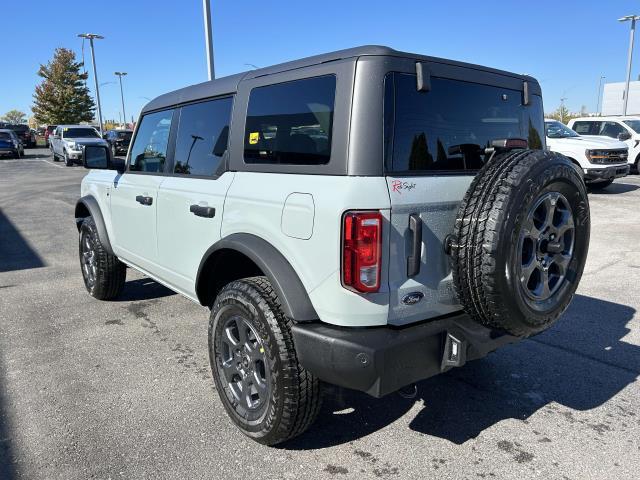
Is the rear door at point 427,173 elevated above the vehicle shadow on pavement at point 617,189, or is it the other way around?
the rear door at point 427,173

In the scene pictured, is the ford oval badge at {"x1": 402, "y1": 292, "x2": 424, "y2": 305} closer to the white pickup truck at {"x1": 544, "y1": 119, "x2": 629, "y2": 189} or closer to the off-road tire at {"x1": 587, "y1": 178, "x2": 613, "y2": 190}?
the white pickup truck at {"x1": 544, "y1": 119, "x2": 629, "y2": 189}

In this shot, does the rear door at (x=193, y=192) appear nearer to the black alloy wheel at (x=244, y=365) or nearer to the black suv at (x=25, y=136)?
the black alloy wheel at (x=244, y=365)

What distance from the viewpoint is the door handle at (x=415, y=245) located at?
7.30ft

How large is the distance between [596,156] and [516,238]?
11348 mm

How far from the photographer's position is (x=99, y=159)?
4266 millimetres

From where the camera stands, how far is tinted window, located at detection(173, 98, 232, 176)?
3096 millimetres

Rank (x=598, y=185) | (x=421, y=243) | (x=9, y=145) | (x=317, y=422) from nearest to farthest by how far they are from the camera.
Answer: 1. (x=421, y=243)
2. (x=317, y=422)
3. (x=598, y=185)
4. (x=9, y=145)

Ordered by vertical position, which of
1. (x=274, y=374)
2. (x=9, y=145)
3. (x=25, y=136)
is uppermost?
(x=25, y=136)

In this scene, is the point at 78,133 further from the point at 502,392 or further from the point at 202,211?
the point at 502,392

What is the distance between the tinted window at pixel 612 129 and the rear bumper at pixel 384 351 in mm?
15339

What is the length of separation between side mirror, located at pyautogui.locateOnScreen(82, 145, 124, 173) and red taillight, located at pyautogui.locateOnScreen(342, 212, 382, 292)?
9.48 ft

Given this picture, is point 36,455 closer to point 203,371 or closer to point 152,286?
point 203,371

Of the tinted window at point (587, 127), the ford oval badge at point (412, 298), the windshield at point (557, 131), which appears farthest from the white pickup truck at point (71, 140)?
the ford oval badge at point (412, 298)

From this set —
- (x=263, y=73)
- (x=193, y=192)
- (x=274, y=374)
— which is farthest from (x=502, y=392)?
(x=263, y=73)
